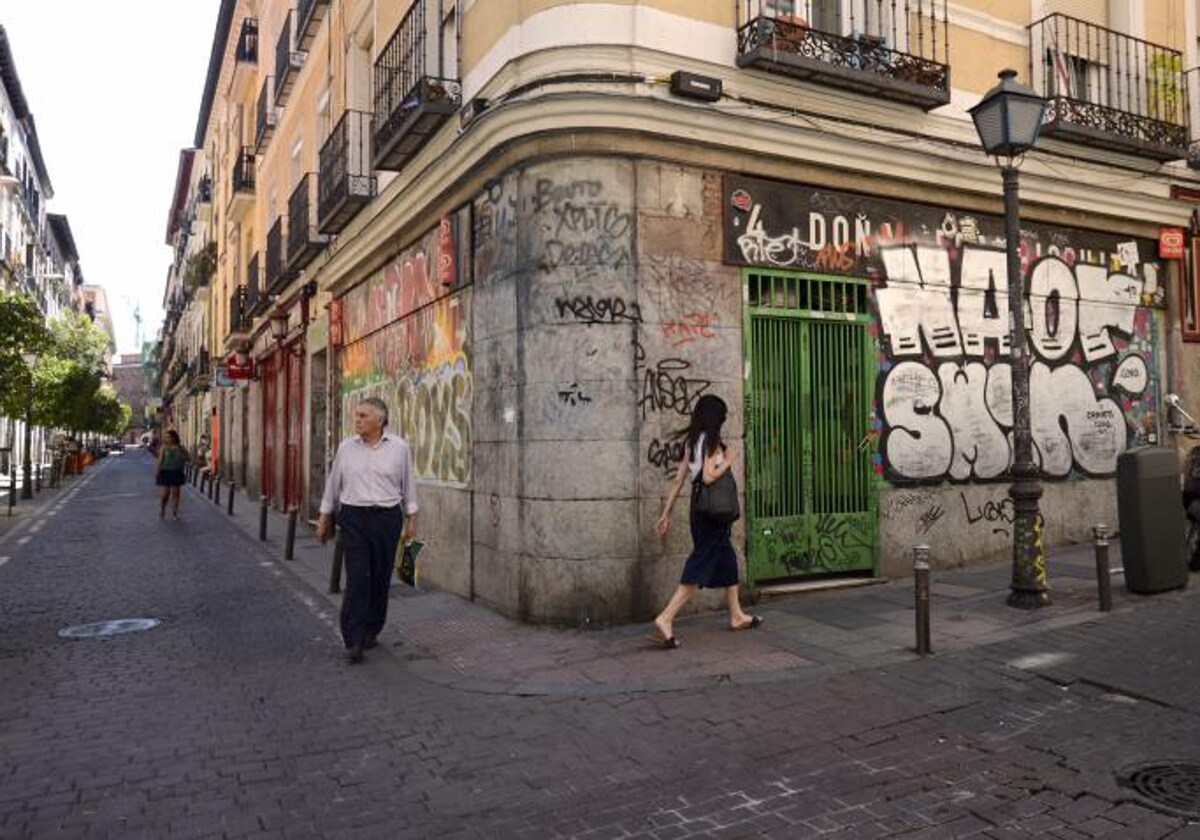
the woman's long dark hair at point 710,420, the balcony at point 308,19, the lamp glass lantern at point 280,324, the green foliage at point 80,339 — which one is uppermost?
the balcony at point 308,19

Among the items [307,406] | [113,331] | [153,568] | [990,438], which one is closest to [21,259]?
[307,406]

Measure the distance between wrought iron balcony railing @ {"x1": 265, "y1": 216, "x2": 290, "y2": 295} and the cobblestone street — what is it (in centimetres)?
1087

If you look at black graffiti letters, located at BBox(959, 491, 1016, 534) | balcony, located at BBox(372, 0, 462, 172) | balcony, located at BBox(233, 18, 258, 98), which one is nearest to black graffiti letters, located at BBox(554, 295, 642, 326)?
balcony, located at BBox(372, 0, 462, 172)

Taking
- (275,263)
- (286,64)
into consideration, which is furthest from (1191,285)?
(275,263)

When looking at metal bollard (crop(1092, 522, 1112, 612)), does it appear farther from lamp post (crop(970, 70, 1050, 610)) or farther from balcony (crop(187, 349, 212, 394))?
balcony (crop(187, 349, 212, 394))

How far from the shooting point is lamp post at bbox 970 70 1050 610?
675cm

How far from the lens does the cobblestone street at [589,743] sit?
3506 mm

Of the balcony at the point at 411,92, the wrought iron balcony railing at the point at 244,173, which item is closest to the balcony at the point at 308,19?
the balcony at the point at 411,92

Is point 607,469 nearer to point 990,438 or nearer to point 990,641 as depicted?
point 990,641

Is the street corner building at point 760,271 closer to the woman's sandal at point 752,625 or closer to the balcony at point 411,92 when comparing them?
the balcony at point 411,92

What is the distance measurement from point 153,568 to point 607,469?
21.9 feet

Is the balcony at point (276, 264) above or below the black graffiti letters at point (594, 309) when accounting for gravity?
above

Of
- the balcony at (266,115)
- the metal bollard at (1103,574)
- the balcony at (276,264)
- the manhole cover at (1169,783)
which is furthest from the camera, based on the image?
the balcony at (266,115)

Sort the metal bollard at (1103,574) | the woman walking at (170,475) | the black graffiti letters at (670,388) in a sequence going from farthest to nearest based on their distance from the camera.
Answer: the woman walking at (170,475)
the black graffiti letters at (670,388)
the metal bollard at (1103,574)
